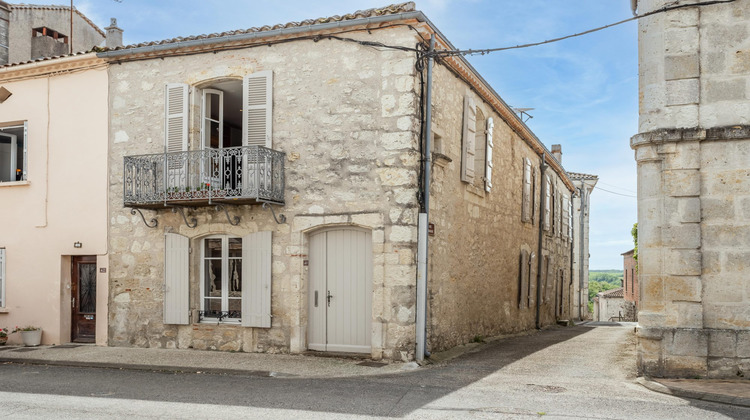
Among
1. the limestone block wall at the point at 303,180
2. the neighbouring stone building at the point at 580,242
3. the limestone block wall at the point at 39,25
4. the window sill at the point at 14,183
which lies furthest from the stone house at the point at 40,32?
the neighbouring stone building at the point at 580,242

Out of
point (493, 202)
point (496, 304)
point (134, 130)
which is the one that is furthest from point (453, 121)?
point (134, 130)

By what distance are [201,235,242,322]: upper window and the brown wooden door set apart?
8.54 ft

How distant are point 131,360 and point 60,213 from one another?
13.3 ft

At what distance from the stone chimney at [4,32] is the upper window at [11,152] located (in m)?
3.25

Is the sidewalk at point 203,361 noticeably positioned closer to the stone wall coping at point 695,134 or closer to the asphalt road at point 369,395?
the asphalt road at point 369,395

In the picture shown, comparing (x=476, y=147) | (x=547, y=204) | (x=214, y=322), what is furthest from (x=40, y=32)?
(x=547, y=204)

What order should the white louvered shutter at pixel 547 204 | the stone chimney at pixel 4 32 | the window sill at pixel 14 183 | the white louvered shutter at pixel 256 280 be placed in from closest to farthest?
the white louvered shutter at pixel 256 280 → the window sill at pixel 14 183 → the stone chimney at pixel 4 32 → the white louvered shutter at pixel 547 204

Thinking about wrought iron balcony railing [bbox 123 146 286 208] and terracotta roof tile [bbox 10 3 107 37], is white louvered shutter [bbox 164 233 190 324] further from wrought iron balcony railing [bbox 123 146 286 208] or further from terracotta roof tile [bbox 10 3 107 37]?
terracotta roof tile [bbox 10 3 107 37]

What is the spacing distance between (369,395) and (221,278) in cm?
502

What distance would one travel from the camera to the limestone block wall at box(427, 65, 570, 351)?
11.6 m

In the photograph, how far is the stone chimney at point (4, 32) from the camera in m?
16.6

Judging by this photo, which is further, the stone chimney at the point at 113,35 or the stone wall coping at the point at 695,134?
the stone chimney at the point at 113,35

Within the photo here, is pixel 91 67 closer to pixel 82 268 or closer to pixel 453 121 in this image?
pixel 82 268

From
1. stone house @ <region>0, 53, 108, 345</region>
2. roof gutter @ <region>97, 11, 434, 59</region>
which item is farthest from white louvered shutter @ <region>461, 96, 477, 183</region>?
stone house @ <region>0, 53, 108, 345</region>
